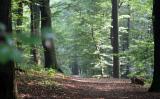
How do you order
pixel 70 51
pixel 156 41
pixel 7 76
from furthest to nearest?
pixel 70 51 → pixel 156 41 → pixel 7 76

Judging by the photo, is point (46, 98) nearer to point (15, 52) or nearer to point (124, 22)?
point (15, 52)

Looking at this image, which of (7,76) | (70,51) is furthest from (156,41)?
(70,51)

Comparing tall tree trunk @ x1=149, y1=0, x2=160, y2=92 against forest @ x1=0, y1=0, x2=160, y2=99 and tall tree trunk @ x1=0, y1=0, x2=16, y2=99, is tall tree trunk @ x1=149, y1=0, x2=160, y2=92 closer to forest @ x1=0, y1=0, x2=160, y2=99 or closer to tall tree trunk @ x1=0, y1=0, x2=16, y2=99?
forest @ x1=0, y1=0, x2=160, y2=99

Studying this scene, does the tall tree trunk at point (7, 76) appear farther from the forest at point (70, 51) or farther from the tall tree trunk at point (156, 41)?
the tall tree trunk at point (156, 41)

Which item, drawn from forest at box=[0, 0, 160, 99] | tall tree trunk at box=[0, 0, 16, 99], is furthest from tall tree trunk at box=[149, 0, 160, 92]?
tall tree trunk at box=[0, 0, 16, 99]

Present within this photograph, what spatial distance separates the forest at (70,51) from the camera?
2.22 meters


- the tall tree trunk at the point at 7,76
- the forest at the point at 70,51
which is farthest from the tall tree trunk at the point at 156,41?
the tall tree trunk at the point at 7,76

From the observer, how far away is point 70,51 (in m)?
45.6

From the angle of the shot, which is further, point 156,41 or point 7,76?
point 156,41

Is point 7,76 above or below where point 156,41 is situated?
below

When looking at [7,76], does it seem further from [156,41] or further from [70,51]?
[70,51]

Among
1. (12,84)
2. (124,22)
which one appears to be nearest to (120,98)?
(12,84)

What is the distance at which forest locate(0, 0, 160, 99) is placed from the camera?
87.2 inches

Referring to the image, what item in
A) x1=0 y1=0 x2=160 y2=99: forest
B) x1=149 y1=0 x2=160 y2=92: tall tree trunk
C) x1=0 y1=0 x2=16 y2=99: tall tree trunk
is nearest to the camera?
x1=0 y1=0 x2=160 y2=99: forest
